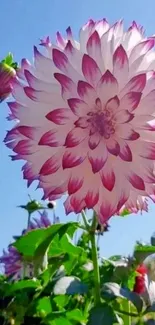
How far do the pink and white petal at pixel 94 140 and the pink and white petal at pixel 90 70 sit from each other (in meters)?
0.06

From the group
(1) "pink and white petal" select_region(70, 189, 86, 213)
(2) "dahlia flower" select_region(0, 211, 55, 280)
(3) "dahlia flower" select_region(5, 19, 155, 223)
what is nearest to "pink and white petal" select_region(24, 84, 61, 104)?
(3) "dahlia flower" select_region(5, 19, 155, 223)

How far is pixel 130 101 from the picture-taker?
0.78 m

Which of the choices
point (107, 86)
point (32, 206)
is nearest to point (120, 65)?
point (107, 86)

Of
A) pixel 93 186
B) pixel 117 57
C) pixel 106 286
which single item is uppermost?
pixel 117 57

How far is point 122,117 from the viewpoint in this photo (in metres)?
0.80

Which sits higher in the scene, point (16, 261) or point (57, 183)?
point (57, 183)

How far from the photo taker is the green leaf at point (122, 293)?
33.6 inches

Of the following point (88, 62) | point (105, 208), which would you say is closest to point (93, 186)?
point (105, 208)

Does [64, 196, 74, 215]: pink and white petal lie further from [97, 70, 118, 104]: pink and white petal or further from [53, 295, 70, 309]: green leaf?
[53, 295, 70, 309]: green leaf

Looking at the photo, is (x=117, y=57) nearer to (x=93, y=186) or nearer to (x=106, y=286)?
(x=93, y=186)

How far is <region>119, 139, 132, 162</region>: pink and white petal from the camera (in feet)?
2.58

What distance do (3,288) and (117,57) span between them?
1.37 ft

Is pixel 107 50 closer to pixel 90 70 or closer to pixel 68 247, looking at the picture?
pixel 90 70

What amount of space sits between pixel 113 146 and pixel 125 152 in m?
0.02
